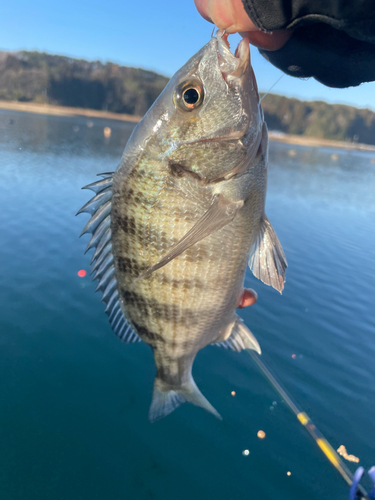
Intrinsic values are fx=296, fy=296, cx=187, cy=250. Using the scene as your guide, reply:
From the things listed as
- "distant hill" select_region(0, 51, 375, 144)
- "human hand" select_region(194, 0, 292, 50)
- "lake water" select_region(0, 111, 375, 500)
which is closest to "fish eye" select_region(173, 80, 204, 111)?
"human hand" select_region(194, 0, 292, 50)

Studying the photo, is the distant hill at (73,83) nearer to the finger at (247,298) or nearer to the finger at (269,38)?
the finger at (269,38)

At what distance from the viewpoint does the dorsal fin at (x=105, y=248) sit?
5.68 feet

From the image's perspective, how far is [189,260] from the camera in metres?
1.54

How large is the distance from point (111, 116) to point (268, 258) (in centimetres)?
7783

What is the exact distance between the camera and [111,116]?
70.2 metres

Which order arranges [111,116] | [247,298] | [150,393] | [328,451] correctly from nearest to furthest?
[247,298]
[328,451]
[150,393]
[111,116]

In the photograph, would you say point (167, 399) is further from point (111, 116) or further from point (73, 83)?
point (73, 83)

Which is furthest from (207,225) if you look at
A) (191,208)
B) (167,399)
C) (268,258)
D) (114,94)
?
(114,94)

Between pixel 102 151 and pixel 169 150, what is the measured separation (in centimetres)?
2414

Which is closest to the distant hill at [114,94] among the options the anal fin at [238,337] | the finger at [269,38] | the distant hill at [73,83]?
the distant hill at [73,83]

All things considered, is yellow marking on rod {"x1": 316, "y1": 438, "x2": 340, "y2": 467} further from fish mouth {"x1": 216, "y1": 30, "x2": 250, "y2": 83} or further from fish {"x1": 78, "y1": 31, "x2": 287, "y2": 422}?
fish mouth {"x1": 216, "y1": 30, "x2": 250, "y2": 83}

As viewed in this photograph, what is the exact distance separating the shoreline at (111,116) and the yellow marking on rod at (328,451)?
172 ft

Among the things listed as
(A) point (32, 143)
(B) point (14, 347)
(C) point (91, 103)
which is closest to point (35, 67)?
(C) point (91, 103)

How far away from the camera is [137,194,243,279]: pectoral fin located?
124cm
